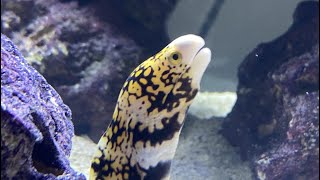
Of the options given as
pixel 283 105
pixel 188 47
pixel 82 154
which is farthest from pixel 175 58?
pixel 82 154

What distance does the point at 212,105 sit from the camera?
5957 millimetres

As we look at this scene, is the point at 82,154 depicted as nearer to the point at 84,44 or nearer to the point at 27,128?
the point at 84,44

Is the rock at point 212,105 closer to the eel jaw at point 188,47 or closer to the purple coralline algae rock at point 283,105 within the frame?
the purple coralline algae rock at point 283,105

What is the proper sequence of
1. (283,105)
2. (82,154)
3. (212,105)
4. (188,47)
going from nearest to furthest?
(188,47)
(283,105)
(82,154)
(212,105)

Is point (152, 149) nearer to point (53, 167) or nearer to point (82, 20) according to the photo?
point (53, 167)

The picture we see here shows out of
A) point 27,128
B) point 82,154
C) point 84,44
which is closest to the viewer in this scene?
point 27,128

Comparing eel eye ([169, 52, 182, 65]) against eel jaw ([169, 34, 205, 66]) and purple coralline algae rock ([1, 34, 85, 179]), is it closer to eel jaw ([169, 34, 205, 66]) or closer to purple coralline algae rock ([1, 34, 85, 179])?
eel jaw ([169, 34, 205, 66])

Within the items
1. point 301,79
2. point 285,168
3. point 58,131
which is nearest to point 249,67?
point 301,79

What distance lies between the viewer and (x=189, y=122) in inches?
203

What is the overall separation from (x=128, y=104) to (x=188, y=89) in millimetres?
365

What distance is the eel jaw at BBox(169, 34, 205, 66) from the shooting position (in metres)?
2.16

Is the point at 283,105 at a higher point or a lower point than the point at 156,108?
lower

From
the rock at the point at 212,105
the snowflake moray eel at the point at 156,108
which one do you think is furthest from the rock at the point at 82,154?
the rock at the point at 212,105

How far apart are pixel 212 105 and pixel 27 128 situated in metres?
4.84
